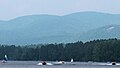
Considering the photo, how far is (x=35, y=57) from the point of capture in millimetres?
159250

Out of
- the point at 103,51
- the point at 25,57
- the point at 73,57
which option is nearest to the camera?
the point at 103,51

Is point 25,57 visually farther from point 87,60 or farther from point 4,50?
point 87,60

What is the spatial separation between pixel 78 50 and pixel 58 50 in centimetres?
1002

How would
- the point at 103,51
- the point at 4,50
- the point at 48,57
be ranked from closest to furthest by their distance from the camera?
the point at 103,51 → the point at 48,57 → the point at 4,50

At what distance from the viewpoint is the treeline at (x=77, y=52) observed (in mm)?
128250

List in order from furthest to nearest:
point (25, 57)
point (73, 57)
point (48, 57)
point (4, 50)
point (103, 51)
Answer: point (4, 50), point (25, 57), point (48, 57), point (73, 57), point (103, 51)

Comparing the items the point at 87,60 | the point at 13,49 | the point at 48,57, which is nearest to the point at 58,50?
the point at 48,57

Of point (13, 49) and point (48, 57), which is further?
point (13, 49)

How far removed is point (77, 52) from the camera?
474 feet

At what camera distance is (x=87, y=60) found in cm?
13625

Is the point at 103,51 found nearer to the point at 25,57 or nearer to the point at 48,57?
the point at 48,57

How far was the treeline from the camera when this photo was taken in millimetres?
128250

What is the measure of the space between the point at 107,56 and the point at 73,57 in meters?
15.4

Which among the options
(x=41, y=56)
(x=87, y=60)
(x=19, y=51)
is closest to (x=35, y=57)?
(x=41, y=56)
